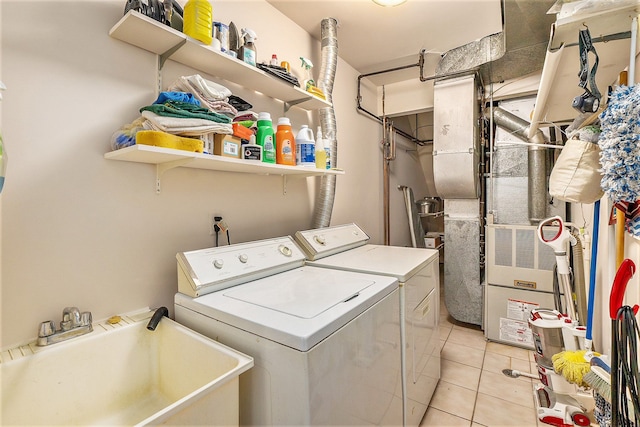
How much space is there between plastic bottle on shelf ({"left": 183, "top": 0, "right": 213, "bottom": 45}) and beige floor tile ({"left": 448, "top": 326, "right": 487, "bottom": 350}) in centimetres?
305

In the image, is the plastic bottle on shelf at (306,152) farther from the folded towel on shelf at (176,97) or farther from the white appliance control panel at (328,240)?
the folded towel on shelf at (176,97)

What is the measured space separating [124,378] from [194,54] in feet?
4.76

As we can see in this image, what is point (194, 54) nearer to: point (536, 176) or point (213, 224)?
point (213, 224)

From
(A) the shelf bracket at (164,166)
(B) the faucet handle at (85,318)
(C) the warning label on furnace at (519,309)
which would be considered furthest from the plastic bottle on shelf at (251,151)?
(C) the warning label on furnace at (519,309)

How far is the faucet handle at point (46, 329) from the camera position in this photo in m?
1.03

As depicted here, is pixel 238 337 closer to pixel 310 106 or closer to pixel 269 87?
pixel 269 87

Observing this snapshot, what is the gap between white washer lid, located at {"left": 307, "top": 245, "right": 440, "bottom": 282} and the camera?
1.52 metres

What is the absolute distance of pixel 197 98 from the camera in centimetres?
130

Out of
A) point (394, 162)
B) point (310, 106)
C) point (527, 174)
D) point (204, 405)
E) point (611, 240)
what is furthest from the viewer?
point (394, 162)

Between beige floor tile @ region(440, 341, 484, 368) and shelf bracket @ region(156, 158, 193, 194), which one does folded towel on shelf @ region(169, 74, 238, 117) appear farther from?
beige floor tile @ region(440, 341, 484, 368)

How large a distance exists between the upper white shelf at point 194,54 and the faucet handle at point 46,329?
117cm

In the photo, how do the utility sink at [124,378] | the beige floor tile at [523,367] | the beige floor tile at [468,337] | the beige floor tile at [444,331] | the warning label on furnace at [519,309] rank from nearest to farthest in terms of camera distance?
1. the utility sink at [124,378]
2. the beige floor tile at [523,367]
3. the warning label on furnace at [519,309]
4. the beige floor tile at [468,337]
5. the beige floor tile at [444,331]

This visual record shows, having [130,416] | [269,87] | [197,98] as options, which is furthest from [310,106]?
[130,416]

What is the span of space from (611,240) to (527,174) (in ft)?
5.39
